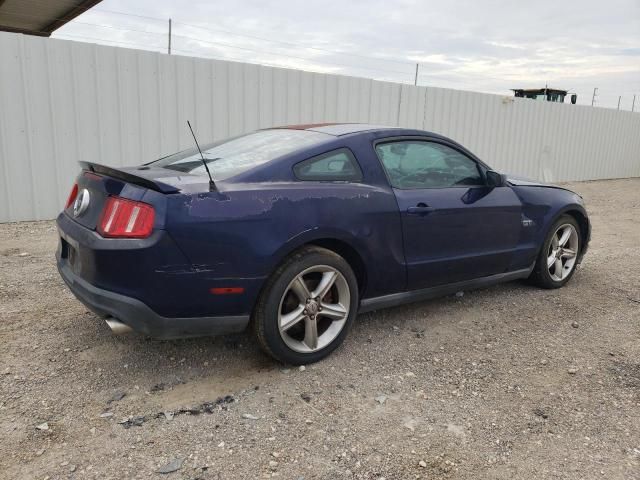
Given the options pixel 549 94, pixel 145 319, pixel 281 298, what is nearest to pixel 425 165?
pixel 281 298

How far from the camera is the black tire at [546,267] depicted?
459 cm

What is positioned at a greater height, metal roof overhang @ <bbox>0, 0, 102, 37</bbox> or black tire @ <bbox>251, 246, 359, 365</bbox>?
metal roof overhang @ <bbox>0, 0, 102, 37</bbox>

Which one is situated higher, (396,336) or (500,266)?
(500,266)

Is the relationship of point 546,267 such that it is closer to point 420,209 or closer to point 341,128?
point 420,209

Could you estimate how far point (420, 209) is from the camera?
3.53 meters

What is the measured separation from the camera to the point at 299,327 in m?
3.19

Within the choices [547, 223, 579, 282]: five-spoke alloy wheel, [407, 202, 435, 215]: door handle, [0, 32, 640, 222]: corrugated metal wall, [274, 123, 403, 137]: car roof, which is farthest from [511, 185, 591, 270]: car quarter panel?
[0, 32, 640, 222]: corrugated metal wall

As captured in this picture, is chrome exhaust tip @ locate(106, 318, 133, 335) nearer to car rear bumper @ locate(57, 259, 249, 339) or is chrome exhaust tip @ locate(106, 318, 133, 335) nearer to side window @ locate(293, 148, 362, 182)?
car rear bumper @ locate(57, 259, 249, 339)

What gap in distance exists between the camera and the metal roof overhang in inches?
372

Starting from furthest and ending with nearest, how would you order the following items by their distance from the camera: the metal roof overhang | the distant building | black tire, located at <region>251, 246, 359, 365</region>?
the distant building → the metal roof overhang → black tire, located at <region>251, 246, 359, 365</region>

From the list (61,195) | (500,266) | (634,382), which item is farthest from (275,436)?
(61,195)

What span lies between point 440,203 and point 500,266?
0.95m

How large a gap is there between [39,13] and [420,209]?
10.1 m

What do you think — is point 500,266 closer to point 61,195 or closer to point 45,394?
point 45,394
